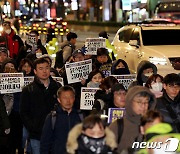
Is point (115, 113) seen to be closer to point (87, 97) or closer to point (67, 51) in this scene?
point (87, 97)

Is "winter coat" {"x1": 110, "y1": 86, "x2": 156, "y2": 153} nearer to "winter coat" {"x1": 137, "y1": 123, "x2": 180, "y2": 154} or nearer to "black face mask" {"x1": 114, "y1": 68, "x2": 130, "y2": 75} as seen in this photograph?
"winter coat" {"x1": 137, "y1": 123, "x2": 180, "y2": 154}

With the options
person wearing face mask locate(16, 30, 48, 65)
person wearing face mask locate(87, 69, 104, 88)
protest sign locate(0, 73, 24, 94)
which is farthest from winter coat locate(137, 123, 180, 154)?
person wearing face mask locate(16, 30, 48, 65)

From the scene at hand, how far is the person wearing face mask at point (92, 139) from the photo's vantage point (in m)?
5.02

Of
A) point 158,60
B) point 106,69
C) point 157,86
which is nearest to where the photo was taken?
point 157,86

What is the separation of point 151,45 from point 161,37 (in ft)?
1.68

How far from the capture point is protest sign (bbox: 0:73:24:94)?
31.8ft

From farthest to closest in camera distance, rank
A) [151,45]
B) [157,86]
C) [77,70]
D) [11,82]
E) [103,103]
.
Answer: [151,45] → [77,70] → [11,82] → [157,86] → [103,103]

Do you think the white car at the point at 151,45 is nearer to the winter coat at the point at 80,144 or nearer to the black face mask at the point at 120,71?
the black face mask at the point at 120,71

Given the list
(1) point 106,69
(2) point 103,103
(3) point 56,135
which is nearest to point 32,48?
(1) point 106,69

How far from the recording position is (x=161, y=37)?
18.3m

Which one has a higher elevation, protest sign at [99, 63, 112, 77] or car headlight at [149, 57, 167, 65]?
protest sign at [99, 63, 112, 77]

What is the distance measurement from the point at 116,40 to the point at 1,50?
26.9ft

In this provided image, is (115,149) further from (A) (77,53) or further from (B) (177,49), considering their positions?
(B) (177,49)

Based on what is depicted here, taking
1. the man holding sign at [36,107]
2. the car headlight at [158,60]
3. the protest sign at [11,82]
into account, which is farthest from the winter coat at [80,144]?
the car headlight at [158,60]
